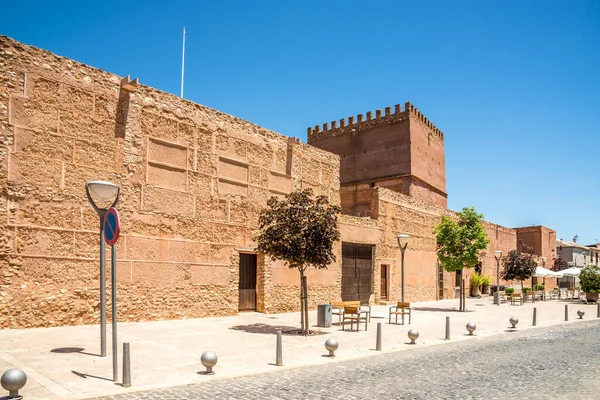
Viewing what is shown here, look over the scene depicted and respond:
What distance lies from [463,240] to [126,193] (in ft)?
54.9

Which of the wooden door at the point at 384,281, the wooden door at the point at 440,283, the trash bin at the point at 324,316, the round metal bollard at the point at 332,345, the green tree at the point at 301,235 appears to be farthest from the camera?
the wooden door at the point at 440,283

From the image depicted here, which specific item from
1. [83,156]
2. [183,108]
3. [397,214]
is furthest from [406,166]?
[83,156]

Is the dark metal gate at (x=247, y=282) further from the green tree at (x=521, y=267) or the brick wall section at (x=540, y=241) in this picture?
the brick wall section at (x=540, y=241)

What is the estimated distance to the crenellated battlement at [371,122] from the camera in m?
35.8

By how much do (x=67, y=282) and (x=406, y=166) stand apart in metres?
25.9

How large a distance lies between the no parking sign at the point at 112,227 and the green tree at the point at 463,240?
20.0 metres

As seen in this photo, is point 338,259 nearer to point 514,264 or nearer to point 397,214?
Answer: point 397,214

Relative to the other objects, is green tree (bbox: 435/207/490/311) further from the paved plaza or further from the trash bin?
the trash bin

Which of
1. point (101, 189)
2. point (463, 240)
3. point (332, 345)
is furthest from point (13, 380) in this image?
point (463, 240)

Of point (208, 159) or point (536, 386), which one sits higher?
point (208, 159)

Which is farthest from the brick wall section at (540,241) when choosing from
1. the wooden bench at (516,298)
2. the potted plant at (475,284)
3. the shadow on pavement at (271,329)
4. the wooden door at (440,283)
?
the shadow on pavement at (271,329)

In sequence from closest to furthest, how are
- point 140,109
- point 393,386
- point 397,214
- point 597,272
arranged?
point 393,386
point 140,109
point 397,214
point 597,272

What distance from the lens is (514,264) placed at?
36906 millimetres

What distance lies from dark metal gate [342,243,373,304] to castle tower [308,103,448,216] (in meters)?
9.61
